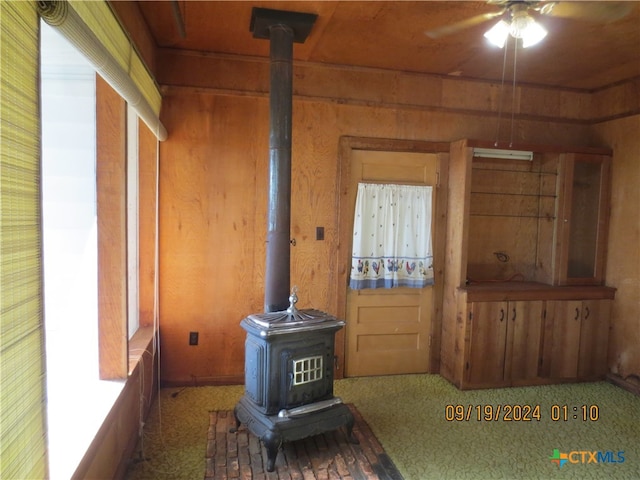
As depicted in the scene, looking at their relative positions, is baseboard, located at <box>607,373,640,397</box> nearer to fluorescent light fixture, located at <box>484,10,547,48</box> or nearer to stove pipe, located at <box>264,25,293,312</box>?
fluorescent light fixture, located at <box>484,10,547,48</box>

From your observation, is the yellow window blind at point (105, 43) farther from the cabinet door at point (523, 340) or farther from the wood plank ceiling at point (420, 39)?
the cabinet door at point (523, 340)

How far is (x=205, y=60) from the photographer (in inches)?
120

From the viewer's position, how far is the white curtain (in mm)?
3309

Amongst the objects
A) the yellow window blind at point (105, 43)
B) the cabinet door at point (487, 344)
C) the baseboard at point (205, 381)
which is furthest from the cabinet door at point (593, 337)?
the yellow window blind at point (105, 43)

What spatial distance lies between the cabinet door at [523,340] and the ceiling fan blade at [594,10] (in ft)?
6.70

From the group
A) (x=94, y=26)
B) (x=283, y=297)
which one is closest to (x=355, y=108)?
(x=283, y=297)

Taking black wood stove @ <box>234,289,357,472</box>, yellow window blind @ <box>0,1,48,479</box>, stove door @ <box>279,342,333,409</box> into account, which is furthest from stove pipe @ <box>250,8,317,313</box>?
yellow window blind @ <box>0,1,48,479</box>

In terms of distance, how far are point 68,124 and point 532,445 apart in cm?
310

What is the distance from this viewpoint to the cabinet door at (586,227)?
3.47m

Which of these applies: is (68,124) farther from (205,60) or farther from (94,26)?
(205,60)

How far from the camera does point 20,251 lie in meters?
1.02

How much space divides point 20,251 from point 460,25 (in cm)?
262

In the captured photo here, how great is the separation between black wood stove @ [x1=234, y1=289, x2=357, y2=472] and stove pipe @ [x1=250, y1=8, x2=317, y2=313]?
178 millimetres
